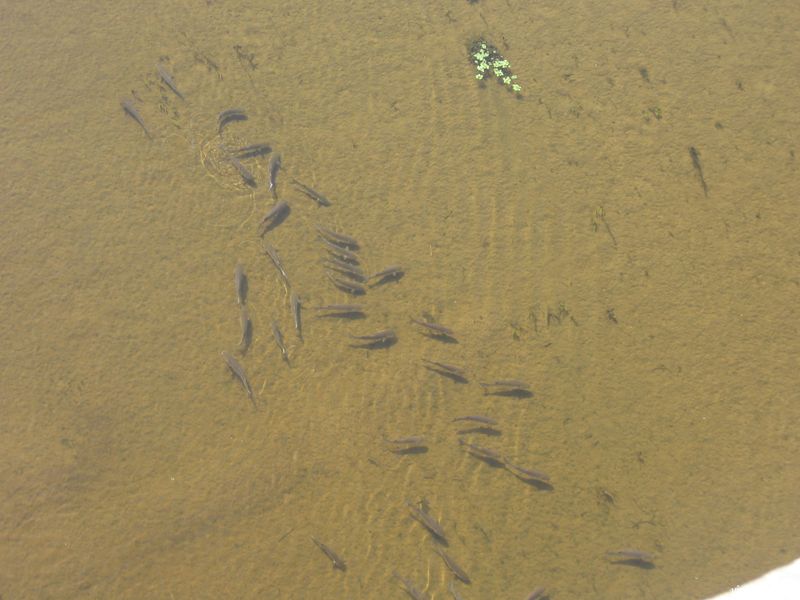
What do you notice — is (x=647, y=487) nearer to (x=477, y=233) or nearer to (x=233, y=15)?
(x=477, y=233)

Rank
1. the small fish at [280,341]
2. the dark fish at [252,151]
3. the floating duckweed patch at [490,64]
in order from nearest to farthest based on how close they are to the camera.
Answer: the small fish at [280,341] < the dark fish at [252,151] < the floating duckweed patch at [490,64]

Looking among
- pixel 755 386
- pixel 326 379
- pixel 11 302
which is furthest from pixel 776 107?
pixel 11 302

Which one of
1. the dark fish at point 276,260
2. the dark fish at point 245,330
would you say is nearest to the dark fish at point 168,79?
the dark fish at point 276,260

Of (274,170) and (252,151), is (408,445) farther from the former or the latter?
(252,151)

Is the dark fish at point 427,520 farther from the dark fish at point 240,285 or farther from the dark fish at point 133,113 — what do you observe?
the dark fish at point 133,113

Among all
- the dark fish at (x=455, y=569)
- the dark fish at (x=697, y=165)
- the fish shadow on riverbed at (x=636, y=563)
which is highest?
the dark fish at (x=697, y=165)

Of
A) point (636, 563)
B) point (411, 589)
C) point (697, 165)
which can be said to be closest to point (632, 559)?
point (636, 563)
